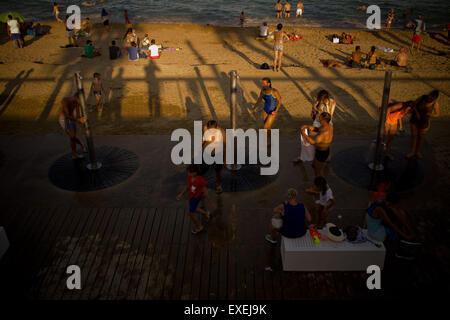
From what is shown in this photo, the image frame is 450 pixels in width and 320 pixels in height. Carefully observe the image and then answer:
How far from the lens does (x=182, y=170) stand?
8.70m

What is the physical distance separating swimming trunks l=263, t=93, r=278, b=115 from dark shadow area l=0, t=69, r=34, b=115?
9029 mm

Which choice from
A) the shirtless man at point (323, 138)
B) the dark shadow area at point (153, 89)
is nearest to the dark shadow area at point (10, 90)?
the dark shadow area at point (153, 89)

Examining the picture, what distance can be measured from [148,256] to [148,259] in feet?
0.22

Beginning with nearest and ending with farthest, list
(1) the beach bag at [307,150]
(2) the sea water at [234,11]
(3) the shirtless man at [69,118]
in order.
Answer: (1) the beach bag at [307,150] → (3) the shirtless man at [69,118] → (2) the sea water at [234,11]

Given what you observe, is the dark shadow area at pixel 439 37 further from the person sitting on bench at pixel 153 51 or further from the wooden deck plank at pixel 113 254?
the wooden deck plank at pixel 113 254

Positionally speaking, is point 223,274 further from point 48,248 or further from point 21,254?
point 21,254

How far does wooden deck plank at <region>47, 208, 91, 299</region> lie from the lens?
18.0ft

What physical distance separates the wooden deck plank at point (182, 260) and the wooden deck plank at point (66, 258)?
5.33ft

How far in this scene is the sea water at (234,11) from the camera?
111ft

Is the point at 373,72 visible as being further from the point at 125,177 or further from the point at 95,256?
the point at 95,256

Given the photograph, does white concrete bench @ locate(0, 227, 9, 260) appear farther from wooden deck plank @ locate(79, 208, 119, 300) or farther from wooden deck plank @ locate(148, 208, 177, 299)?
wooden deck plank @ locate(148, 208, 177, 299)

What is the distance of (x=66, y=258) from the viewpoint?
6.09 meters

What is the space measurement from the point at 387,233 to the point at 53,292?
486 centimetres
